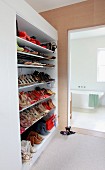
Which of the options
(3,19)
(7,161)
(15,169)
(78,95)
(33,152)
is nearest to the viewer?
(3,19)

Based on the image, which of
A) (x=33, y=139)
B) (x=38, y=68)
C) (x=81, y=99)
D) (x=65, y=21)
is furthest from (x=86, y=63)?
(x=33, y=139)

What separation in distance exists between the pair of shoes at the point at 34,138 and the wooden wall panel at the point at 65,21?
0.86 metres

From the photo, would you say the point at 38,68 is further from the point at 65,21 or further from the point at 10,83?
the point at 10,83

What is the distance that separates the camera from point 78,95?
14.6 feet

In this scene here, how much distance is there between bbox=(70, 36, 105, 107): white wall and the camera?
4621 millimetres

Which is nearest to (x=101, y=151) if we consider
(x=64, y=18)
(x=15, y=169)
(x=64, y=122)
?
(x=64, y=122)

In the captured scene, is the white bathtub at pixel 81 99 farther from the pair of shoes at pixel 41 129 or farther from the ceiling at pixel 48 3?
the ceiling at pixel 48 3

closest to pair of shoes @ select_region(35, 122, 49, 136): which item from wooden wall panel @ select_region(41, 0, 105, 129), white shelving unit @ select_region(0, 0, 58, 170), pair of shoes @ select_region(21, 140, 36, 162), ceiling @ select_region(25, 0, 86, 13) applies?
pair of shoes @ select_region(21, 140, 36, 162)

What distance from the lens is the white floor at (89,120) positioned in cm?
299

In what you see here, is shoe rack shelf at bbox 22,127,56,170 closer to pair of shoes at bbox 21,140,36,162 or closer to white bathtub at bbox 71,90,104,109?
pair of shoes at bbox 21,140,36,162

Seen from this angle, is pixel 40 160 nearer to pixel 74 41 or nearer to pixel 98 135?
pixel 98 135

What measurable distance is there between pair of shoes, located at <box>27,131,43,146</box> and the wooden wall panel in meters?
0.86

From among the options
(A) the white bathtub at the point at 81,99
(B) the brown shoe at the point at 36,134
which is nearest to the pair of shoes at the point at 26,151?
(B) the brown shoe at the point at 36,134

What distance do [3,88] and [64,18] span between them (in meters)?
2.10
